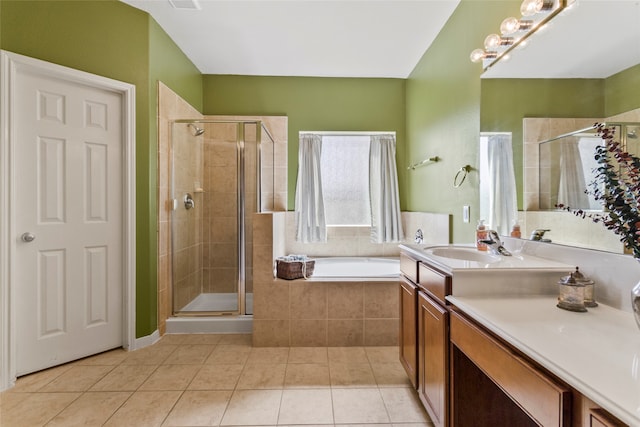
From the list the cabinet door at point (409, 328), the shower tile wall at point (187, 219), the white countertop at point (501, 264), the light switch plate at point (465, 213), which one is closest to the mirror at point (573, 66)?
the white countertop at point (501, 264)

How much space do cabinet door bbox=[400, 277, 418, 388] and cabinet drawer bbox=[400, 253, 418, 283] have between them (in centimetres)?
3

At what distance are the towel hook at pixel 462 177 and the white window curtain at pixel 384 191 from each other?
3.86ft

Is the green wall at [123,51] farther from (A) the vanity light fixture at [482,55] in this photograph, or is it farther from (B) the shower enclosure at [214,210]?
(A) the vanity light fixture at [482,55]

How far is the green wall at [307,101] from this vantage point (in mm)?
3516

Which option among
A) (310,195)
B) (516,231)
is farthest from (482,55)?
(310,195)

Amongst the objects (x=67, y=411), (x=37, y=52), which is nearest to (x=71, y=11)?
(x=37, y=52)

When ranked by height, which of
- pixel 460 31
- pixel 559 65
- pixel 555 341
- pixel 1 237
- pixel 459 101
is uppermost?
pixel 460 31

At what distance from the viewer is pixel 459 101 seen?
2186mm

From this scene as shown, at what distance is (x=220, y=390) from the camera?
1.83 meters

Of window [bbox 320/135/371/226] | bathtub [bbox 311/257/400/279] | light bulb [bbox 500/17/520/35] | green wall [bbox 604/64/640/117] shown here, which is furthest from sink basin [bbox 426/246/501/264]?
window [bbox 320/135/371/226]

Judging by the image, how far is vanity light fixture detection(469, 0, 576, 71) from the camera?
134 centimetres

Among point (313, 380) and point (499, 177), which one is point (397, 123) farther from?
point (313, 380)

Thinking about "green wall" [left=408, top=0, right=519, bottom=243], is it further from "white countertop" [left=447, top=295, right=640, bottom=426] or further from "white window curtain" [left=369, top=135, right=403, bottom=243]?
"white countertop" [left=447, top=295, right=640, bottom=426]

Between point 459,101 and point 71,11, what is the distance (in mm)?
2826
